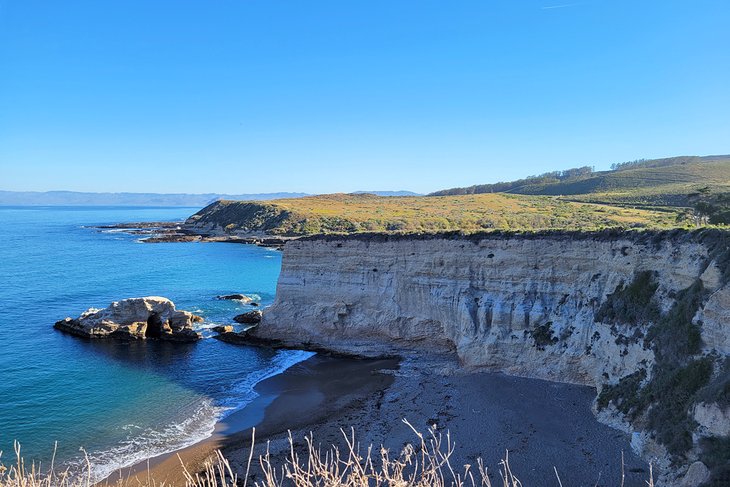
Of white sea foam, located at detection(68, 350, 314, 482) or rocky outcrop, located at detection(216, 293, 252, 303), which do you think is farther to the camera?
rocky outcrop, located at detection(216, 293, 252, 303)

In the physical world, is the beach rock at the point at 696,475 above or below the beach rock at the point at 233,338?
above

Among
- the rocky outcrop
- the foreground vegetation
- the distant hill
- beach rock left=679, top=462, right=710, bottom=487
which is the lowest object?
the rocky outcrop

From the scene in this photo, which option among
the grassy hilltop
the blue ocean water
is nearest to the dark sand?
the blue ocean water

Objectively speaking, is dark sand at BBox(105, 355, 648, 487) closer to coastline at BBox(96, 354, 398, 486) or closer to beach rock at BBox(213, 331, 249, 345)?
coastline at BBox(96, 354, 398, 486)

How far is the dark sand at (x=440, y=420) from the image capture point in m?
17.1

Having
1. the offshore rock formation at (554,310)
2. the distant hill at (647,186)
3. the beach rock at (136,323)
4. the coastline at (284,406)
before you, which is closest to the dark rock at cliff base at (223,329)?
the beach rock at (136,323)

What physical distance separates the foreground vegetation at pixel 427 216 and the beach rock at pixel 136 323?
78.8ft

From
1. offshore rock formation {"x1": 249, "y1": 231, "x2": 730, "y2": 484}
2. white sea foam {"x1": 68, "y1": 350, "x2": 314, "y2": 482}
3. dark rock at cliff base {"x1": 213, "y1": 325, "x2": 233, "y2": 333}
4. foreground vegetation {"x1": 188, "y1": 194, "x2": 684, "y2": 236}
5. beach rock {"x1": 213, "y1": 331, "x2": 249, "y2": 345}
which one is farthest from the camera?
foreground vegetation {"x1": 188, "y1": 194, "x2": 684, "y2": 236}

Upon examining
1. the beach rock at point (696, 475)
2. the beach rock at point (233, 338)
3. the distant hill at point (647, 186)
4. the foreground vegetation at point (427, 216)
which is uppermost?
the distant hill at point (647, 186)

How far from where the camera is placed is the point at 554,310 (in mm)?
25453

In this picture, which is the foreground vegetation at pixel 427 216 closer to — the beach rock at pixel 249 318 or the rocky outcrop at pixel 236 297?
the rocky outcrop at pixel 236 297

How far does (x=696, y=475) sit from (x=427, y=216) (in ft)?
246

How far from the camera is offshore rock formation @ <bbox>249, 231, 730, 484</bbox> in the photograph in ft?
53.5

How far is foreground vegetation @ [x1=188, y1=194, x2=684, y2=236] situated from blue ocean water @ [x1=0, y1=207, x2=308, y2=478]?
24074mm
